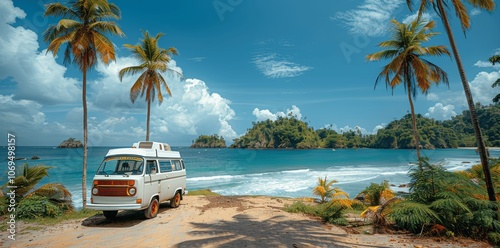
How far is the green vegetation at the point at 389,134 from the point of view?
133 m

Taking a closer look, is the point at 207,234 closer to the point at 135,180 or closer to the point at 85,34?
the point at 135,180

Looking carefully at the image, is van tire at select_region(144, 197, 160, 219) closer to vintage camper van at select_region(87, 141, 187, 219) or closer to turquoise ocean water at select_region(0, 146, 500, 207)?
vintage camper van at select_region(87, 141, 187, 219)

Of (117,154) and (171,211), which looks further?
(171,211)

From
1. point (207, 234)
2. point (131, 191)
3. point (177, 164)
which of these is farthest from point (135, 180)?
point (177, 164)

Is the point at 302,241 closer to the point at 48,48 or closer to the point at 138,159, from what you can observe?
the point at 138,159

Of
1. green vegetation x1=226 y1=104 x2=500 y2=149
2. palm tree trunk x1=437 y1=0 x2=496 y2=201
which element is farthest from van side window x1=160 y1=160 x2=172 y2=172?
green vegetation x1=226 y1=104 x2=500 y2=149

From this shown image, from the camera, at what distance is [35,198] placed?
10695mm

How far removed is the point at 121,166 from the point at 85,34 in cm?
665

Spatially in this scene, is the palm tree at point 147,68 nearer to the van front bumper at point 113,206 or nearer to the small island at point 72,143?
the van front bumper at point 113,206

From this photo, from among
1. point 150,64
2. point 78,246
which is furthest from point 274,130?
point 78,246

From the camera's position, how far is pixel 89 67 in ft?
43.7

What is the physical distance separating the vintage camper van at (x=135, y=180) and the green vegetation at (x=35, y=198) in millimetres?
2634

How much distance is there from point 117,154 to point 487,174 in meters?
12.4

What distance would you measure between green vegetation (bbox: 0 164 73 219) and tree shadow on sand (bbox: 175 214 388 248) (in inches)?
248
